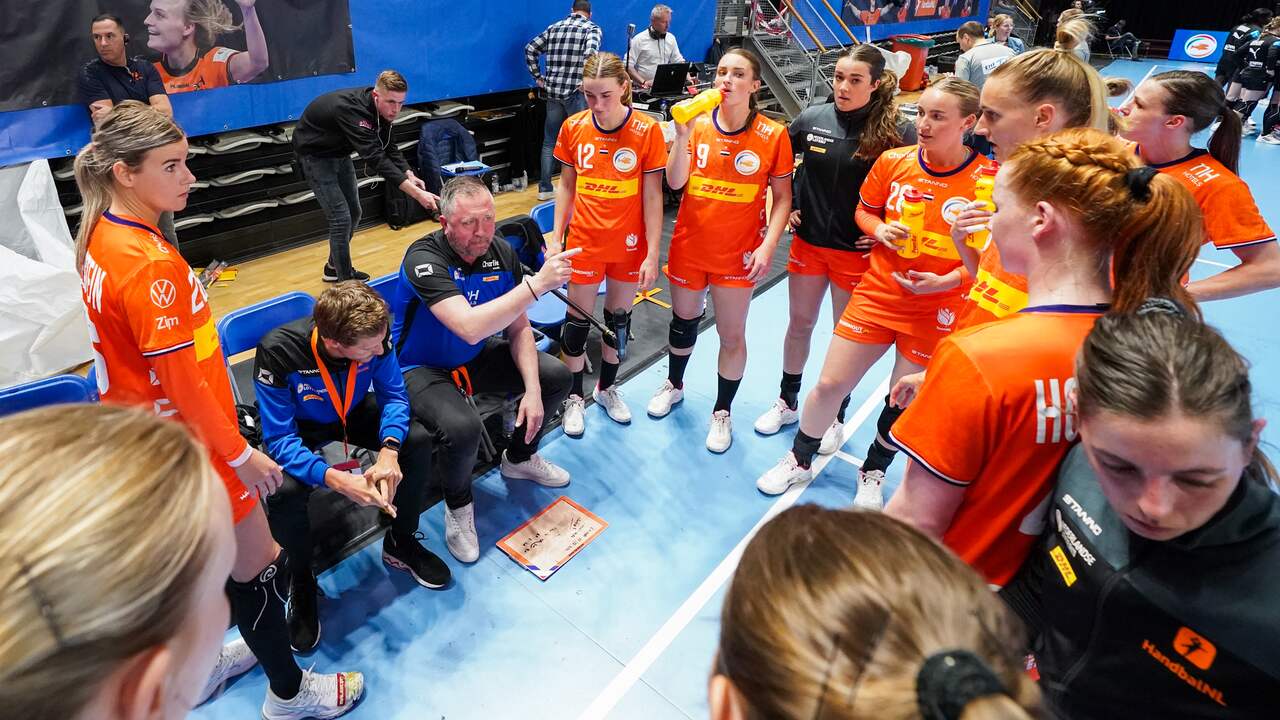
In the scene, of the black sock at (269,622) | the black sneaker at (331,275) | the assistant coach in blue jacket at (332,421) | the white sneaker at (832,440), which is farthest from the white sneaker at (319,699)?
the black sneaker at (331,275)

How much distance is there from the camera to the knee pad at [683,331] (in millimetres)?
3826

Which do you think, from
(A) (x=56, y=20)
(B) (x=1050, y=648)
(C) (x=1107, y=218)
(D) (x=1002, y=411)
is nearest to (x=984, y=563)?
(B) (x=1050, y=648)

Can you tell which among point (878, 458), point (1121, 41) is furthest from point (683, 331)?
point (1121, 41)

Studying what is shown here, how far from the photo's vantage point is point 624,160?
3555mm

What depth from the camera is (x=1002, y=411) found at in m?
1.28

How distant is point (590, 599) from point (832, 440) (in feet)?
5.63

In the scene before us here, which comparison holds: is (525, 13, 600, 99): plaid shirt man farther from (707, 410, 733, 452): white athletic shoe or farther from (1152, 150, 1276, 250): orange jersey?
(1152, 150, 1276, 250): orange jersey

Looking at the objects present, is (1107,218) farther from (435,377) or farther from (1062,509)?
(435,377)

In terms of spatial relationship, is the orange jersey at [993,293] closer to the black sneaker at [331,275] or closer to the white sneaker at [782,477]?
the white sneaker at [782,477]

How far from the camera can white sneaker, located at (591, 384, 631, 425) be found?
3988mm

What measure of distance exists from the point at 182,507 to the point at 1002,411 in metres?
1.27

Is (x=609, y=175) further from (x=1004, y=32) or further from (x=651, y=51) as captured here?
(x=1004, y=32)

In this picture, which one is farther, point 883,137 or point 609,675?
point 883,137

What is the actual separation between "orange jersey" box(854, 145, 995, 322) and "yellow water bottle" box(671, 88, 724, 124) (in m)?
0.82
